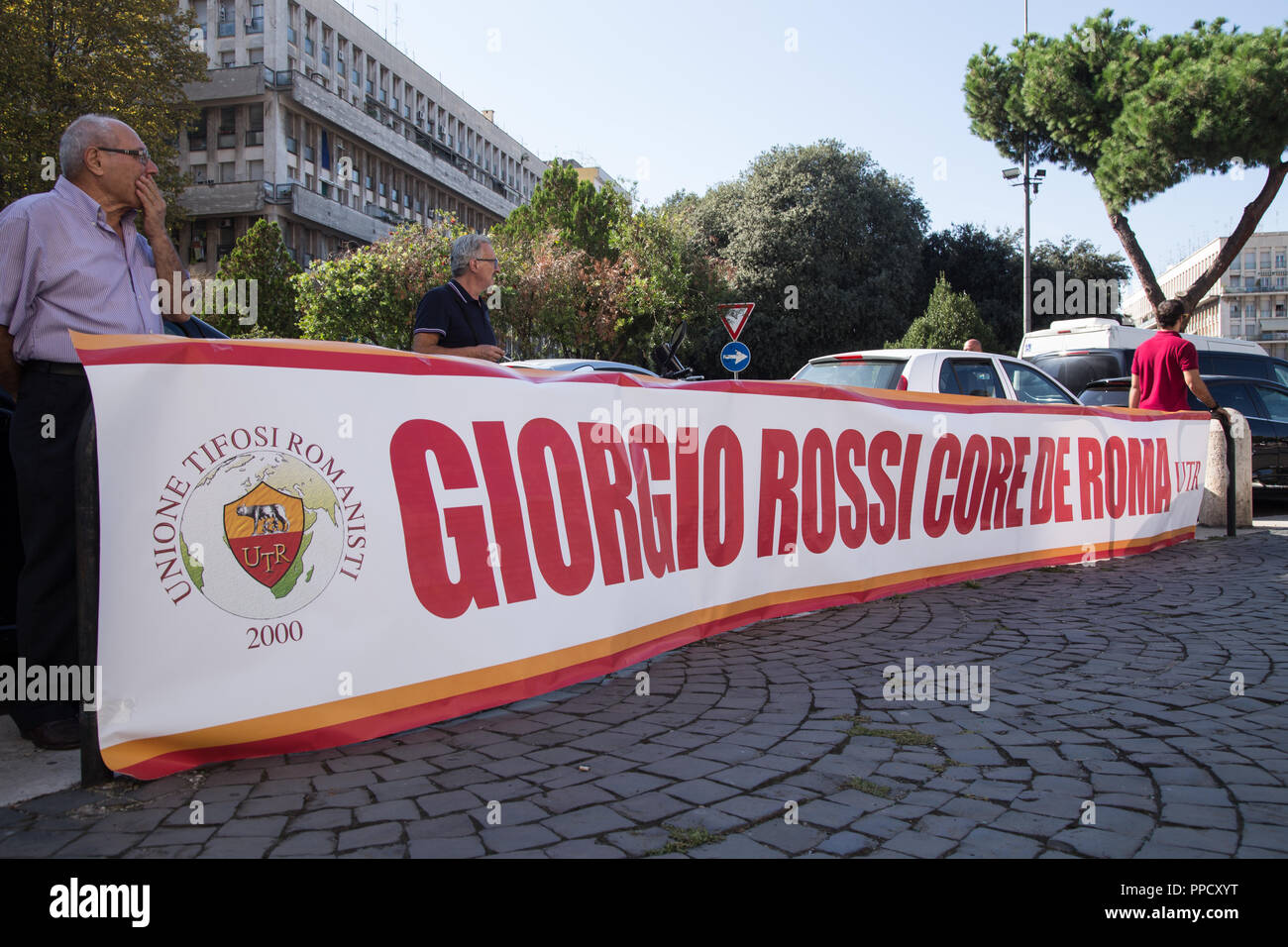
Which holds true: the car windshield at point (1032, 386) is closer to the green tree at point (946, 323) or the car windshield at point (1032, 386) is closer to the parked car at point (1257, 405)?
the parked car at point (1257, 405)

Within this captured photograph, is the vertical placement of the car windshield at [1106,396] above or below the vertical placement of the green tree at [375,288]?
below

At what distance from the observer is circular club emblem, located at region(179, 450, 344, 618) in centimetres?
315

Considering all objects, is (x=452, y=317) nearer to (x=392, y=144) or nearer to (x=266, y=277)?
(x=266, y=277)

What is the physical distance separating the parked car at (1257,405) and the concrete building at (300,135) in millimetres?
46018

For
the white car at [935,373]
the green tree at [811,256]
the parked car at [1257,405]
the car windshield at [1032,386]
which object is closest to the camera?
the white car at [935,373]

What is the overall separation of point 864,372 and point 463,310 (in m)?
4.36

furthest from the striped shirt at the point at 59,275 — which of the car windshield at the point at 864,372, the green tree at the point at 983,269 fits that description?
the green tree at the point at 983,269

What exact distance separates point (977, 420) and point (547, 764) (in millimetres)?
4883

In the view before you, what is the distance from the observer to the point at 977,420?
280 inches

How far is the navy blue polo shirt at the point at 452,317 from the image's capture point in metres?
6.03

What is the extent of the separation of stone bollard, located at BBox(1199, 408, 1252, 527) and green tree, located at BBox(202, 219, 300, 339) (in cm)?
3604

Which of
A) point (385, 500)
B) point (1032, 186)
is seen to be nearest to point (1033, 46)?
point (1032, 186)

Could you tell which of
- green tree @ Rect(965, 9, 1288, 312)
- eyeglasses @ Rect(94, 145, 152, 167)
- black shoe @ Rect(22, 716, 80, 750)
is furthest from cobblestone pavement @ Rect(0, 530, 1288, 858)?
green tree @ Rect(965, 9, 1288, 312)
